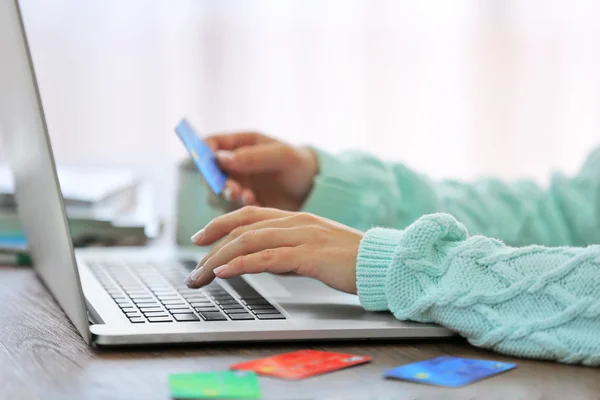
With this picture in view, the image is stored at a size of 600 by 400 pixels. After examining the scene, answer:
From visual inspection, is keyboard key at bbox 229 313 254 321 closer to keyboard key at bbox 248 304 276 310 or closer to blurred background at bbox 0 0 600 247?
keyboard key at bbox 248 304 276 310

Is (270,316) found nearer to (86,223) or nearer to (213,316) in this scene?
(213,316)

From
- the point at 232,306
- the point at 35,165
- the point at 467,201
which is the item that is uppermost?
the point at 35,165

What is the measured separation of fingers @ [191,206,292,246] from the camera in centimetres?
77

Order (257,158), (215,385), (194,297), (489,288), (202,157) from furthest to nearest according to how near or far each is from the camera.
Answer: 1. (257,158)
2. (202,157)
3. (194,297)
4. (489,288)
5. (215,385)

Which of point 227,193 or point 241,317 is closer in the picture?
point 241,317

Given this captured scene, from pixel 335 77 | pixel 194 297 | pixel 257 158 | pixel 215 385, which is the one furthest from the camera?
pixel 335 77

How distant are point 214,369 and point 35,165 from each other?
0.27m

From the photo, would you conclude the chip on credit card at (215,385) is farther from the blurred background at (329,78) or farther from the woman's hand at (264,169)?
the blurred background at (329,78)

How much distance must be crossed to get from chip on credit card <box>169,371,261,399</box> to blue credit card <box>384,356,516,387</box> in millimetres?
97

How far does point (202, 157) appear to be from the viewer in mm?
1059

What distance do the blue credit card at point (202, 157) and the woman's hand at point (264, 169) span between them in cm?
3

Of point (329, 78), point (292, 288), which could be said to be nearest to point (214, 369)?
point (292, 288)

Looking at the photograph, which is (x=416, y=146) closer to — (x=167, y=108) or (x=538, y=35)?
(x=538, y=35)

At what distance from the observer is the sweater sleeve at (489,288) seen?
24.0 inches
